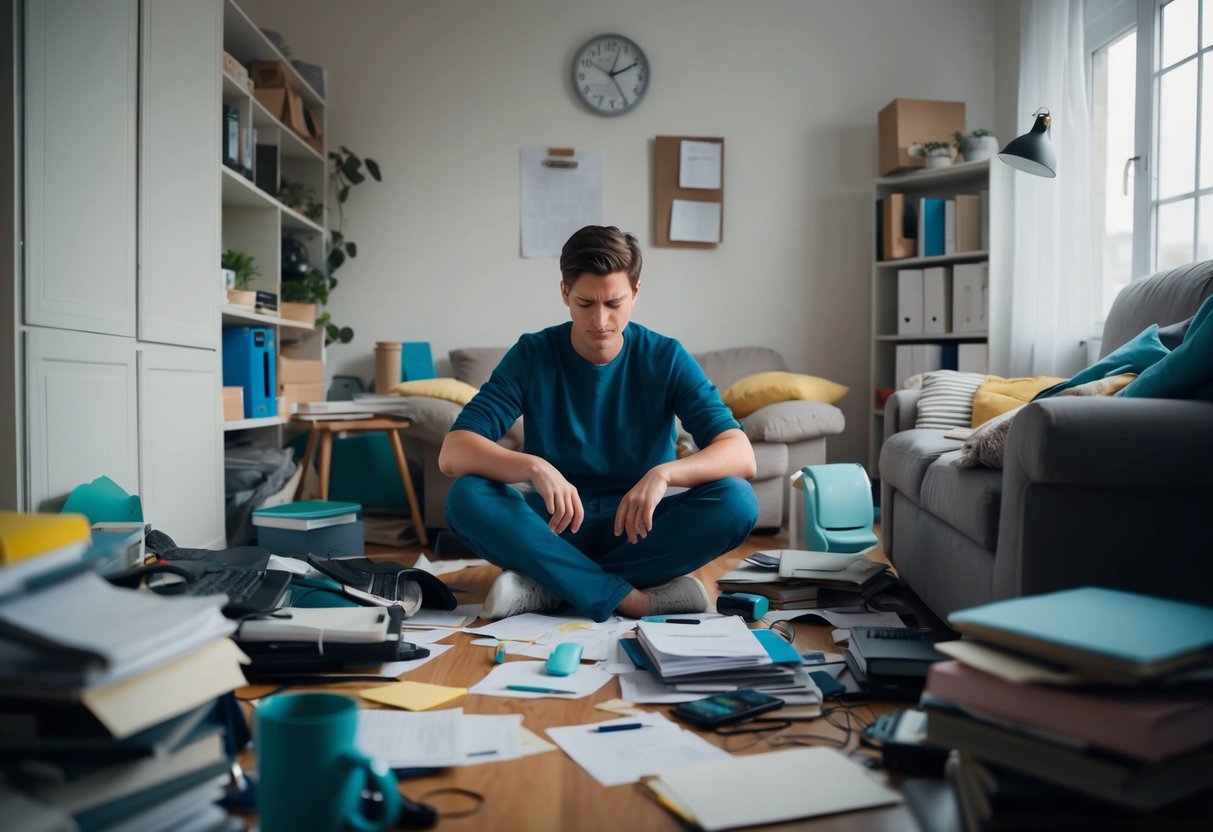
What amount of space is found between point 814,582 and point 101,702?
1.74 m

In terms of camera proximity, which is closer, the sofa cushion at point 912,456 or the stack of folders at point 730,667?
the stack of folders at point 730,667

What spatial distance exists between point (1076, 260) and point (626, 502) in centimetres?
250

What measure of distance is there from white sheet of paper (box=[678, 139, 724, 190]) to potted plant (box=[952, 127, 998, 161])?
109 centimetres

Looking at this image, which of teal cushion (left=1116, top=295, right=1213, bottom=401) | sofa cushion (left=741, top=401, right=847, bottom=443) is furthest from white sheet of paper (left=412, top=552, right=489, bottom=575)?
teal cushion (left=1116, top=295, right=1213, bottom=401)

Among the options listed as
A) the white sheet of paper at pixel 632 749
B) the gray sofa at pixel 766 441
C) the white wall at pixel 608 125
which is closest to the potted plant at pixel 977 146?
the white wall at pixel 608 125

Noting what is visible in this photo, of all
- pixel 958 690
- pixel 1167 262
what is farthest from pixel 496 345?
pixel 958 690

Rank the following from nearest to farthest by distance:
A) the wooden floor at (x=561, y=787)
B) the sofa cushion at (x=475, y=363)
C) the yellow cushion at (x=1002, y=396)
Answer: the wooden floor at (x=561, y=787) < the yellow cushion at (x=1002, y=396) < the sofa cushion at (x=475, y=363)

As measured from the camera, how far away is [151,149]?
243 centimetres

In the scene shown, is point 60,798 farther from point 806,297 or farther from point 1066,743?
point 806,297

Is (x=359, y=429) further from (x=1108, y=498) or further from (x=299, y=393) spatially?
(x=1108, y=498)

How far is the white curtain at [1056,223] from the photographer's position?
349cm

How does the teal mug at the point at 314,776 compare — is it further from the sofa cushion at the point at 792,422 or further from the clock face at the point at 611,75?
the clock face at the point at 611,75

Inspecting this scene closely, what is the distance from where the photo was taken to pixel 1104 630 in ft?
3.16

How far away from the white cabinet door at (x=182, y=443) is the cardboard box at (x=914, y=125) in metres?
2.99
